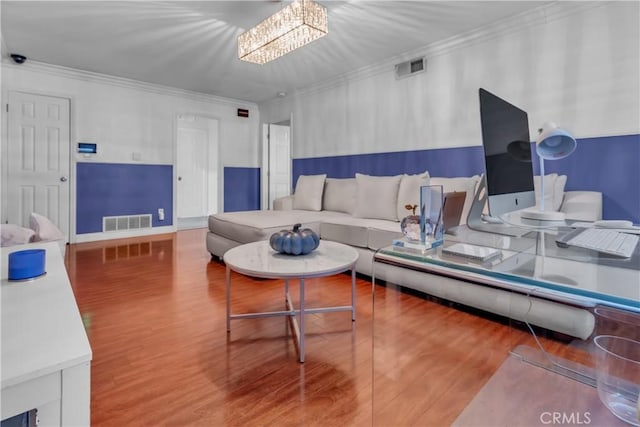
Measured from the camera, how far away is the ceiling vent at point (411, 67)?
143 inches

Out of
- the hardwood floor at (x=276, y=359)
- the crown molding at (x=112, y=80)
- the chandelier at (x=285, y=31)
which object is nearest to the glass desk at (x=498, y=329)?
the hardwood floor at (x=276, y=359)

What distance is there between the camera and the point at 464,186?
2.83 meters

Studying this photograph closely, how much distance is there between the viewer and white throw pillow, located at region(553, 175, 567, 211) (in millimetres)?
2406

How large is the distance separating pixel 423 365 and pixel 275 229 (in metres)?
1.74

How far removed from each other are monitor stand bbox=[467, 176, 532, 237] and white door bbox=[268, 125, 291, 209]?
16.2ft

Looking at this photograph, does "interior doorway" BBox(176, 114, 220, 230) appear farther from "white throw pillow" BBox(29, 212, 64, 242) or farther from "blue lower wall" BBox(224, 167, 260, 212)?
"white throw pillow" BBox(29, 212, 64, 242)

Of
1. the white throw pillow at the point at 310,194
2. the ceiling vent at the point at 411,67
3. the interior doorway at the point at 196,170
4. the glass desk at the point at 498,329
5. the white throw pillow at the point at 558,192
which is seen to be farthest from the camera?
the interior doorway at the point at 196,170

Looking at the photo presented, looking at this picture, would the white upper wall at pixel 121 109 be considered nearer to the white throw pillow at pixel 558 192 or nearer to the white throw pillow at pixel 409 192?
the white throw pillow at pixel 409 192

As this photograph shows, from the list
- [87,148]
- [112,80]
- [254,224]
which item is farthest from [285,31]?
[87,148]

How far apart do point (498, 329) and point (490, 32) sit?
2704 millimetres

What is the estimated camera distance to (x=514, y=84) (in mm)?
2982

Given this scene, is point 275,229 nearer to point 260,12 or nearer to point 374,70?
point 260,12

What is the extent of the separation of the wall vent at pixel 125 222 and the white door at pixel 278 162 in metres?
2.13

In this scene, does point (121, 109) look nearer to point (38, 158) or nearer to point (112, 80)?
point (112, 80)
